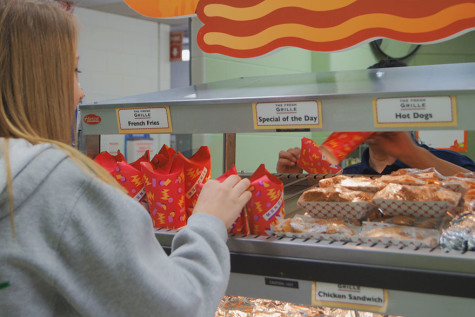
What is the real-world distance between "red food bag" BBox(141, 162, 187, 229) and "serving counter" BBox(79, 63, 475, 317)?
0.05 metres

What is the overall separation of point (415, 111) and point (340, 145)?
1.19 metres

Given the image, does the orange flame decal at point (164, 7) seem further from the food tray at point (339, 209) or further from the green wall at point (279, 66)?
the green wall at point (279, 66)

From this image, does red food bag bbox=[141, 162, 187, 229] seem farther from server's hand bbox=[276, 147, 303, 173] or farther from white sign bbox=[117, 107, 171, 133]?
server's hand bbox=[276, 147, 303, 173]

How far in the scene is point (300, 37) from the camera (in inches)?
62.8

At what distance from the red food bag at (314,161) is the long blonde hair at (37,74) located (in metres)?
1.21

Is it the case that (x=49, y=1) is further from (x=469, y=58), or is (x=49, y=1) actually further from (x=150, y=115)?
(x=469, y=58)

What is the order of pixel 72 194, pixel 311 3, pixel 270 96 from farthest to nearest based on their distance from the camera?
pixel 311 3, pixel 270 96, pixel 72 194

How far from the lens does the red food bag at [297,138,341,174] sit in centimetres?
193

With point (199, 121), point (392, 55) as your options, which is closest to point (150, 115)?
point (199, 121)

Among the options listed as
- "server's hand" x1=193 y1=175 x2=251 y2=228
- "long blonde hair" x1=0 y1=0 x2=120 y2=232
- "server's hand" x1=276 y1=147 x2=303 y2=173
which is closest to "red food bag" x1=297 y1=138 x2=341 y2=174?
"server's hand" x1=276 y1=147 x2=303 y2=173

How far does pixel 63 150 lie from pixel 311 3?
105cm

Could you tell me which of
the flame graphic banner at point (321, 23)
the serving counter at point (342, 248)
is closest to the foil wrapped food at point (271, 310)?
the serving counter at point (342, 248)

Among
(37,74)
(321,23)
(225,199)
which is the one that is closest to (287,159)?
(321,23)

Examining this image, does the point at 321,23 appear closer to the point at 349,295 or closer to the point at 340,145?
the point at 340,145
